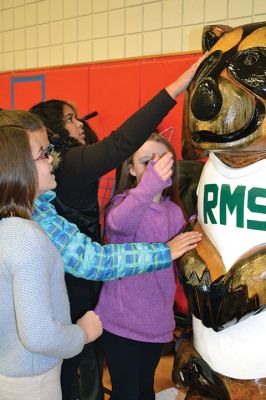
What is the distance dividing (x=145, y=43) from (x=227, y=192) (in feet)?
5.71

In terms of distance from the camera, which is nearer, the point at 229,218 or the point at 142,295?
the point at 229,218

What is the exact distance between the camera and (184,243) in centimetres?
112

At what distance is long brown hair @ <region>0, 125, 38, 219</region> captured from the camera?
100 cm

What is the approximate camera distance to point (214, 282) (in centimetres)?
104

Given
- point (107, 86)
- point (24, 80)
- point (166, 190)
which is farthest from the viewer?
point (24, 80)

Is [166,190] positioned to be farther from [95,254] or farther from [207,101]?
[207,101]

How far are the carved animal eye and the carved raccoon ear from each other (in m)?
0.13

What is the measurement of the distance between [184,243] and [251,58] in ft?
1.41

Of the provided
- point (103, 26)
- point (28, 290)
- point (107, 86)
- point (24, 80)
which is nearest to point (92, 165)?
point (28, 290)

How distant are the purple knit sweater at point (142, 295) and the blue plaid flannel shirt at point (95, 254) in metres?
0.16

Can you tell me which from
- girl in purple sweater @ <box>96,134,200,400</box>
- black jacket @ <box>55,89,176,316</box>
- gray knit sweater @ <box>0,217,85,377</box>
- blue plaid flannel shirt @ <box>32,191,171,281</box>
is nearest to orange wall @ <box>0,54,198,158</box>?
girl in purple sweater @ <box>96,134,200,400</box>

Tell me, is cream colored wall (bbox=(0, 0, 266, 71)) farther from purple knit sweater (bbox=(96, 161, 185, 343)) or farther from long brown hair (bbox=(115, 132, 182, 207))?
purple knit sweater (bbox=(96, 161, 185, 343))

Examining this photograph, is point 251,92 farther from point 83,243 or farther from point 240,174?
point 83,243

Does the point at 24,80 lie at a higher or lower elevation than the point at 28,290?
higher
